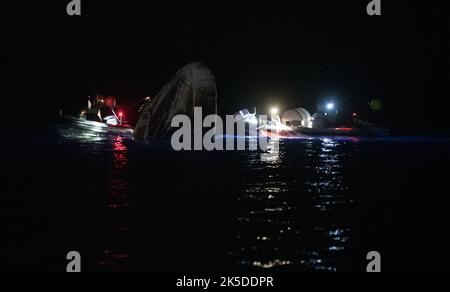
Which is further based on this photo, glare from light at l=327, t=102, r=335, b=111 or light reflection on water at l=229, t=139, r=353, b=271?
glare from light at l=327, t=102, r=335, b=111

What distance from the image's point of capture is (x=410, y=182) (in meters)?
13.2

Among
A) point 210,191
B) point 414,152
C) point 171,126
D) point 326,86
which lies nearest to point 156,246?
point 210,191

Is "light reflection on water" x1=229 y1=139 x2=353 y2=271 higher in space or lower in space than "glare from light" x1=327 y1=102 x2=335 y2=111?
lower

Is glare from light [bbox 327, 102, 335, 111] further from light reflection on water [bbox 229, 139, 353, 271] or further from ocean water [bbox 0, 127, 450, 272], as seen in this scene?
light reflection on water [bbox 229, 139, 353, 271]

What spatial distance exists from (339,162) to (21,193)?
1067cm

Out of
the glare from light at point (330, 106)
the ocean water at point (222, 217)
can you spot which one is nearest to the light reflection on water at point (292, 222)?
the ocean water at point (222, 217)

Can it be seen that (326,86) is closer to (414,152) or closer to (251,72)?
(251,72)

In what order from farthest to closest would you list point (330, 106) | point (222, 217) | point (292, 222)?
point (330, 106), point (222, 217), point (292, 222)

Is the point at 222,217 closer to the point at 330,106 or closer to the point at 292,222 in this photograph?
the point at 292,222

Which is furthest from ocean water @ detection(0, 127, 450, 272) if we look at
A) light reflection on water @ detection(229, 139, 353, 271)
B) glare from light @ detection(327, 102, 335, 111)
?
glare from light @ detection(327, 102, 335, 111)

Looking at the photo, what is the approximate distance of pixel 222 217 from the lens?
345 inches

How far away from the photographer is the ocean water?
21.4 ft

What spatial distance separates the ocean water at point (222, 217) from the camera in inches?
257

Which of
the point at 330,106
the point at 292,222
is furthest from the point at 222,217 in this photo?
the point at 330,106
